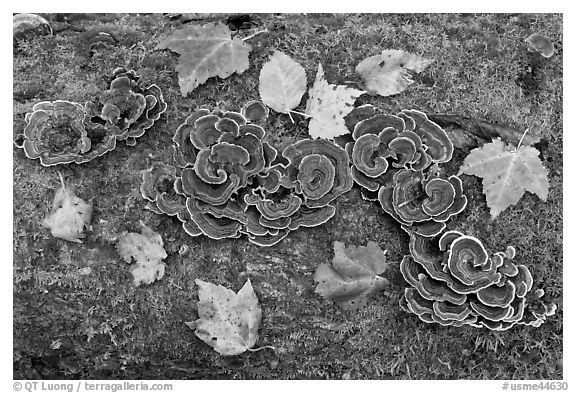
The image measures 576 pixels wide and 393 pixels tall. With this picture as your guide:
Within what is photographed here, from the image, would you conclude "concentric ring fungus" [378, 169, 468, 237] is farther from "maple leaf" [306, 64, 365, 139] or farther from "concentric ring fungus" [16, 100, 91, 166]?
"concentric ring fungus" [16, 100, 91, 166]

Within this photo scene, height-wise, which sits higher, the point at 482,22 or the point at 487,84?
the point at 482,22

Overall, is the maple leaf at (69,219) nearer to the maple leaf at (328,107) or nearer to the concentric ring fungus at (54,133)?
Answer: the concentric ring fungus at (54,133)

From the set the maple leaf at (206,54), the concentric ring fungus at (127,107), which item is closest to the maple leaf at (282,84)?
the maple leaf at (206,54)

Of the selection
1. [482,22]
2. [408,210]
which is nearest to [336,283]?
[408,210]

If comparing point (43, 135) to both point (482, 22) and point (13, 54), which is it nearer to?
point (13, 54)

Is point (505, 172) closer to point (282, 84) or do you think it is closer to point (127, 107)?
point (282, 84)

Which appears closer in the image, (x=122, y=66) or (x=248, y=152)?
(x=248, y=152)
